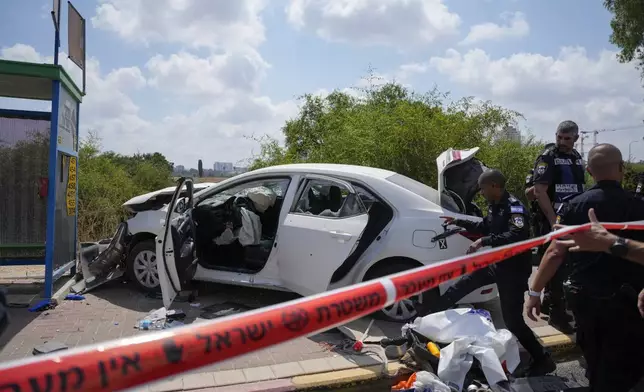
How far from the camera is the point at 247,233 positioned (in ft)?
19.0

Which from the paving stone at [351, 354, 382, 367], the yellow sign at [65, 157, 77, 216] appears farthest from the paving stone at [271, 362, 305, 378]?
the yellow sign at [65, 157, 77, 216]

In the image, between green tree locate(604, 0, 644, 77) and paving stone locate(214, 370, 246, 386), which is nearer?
paving stone locate(214, 370, 246, 386)

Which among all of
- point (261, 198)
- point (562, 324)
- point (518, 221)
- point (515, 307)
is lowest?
point (562, 324)

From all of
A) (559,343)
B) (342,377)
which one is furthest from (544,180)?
(342,377)

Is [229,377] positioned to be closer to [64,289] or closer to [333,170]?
[333,170]

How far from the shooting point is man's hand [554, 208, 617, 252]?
2389 millimetres

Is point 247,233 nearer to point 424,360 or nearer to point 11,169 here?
Result: point 424,360

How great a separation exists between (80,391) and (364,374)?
2972 mm

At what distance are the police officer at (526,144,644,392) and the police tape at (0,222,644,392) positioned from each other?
1.44 m

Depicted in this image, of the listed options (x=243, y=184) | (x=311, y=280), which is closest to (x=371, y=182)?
(x=311, y=280)

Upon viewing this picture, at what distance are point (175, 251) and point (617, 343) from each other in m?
3.90

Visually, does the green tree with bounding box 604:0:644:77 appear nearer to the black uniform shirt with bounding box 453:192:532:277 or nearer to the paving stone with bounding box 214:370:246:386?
the black uniform shirt with bounding box 453:192:532:277

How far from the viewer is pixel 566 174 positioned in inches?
201

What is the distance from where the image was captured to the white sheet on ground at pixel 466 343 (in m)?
3.57
